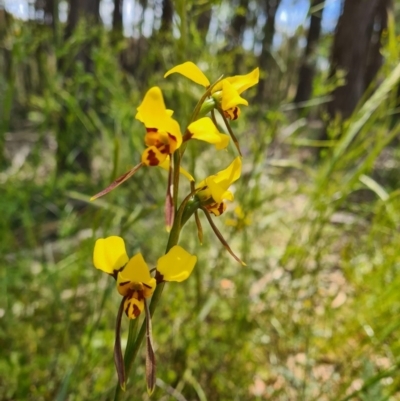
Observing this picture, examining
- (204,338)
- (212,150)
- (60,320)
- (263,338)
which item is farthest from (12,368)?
(212,150)

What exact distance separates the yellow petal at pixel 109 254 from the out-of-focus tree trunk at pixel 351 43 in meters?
3.86

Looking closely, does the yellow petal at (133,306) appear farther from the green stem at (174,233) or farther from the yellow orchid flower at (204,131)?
the yellow orchid flower at (204,131)

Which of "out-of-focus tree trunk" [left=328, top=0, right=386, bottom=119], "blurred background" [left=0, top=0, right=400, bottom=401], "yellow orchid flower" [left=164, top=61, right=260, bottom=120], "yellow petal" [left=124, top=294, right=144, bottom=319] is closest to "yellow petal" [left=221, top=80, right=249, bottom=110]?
"yellow orchid flower" [left=164, top=61, right=260, bottom=120]

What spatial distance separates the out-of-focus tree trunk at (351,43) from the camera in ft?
13.6

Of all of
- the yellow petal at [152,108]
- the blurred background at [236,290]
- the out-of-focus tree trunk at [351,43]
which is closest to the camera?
the yellow petal at [152,108]

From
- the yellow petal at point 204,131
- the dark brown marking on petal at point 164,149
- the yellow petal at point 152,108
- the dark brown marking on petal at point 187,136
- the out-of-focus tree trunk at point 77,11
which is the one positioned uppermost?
Answer: the out-of-focus tree trunk at point 77,11

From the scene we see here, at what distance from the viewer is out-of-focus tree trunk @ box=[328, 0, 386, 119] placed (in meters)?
4.13

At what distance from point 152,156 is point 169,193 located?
0.05 meters

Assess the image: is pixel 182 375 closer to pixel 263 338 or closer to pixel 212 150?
pixel 263 338

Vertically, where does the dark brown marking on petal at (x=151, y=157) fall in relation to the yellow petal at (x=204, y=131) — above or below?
below

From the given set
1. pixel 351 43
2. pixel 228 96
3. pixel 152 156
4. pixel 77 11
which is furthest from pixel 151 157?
pixel 351 43

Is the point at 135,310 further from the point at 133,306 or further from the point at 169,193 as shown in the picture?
the point at 169,193

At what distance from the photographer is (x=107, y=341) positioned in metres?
1.25

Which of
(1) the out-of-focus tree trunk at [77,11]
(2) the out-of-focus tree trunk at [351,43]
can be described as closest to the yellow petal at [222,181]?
(1) the out-of-focus tree trunk at [77,11]
